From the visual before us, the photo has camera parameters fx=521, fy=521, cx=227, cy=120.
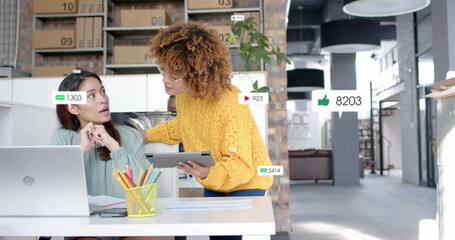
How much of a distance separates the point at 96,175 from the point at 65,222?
553 mm

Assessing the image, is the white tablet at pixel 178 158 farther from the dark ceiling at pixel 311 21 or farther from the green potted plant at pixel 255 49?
the dark ceiling at pixel 311 21

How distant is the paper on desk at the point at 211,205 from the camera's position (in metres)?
1.44

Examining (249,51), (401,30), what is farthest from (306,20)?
(249,51)

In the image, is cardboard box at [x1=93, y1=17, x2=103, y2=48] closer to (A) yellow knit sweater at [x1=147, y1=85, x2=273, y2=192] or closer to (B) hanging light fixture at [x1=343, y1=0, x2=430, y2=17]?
(B) hanging light fixture at [x1=343, y1=0, x2=430, y2=17]

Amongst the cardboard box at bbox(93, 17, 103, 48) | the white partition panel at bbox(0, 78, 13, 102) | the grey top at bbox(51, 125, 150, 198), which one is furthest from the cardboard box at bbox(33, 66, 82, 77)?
the grey top at bbox(51, 125, 150, 198)

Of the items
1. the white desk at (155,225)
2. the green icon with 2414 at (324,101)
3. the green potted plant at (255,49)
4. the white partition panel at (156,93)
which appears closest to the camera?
the white desk at (155,225)

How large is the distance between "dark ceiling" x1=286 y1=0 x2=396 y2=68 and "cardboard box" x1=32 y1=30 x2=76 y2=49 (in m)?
5.87

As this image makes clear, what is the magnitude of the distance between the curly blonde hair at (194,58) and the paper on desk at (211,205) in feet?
1.17

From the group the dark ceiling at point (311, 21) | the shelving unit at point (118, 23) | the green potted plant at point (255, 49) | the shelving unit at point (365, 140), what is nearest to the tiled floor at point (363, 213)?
the green potted plant at point (255, 49)

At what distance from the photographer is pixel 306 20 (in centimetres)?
1148

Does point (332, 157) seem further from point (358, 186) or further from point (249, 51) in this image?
point (249, 51)

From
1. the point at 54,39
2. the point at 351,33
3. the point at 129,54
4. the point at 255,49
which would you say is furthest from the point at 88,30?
the point at 351,33

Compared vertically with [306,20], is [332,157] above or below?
below

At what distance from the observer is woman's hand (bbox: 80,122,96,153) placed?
1711 mm
